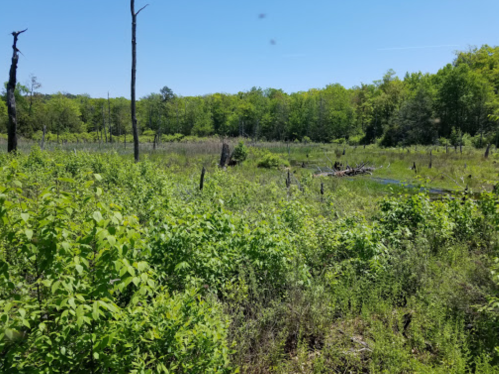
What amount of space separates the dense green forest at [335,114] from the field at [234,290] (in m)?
35.0

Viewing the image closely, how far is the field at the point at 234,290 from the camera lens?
209cm

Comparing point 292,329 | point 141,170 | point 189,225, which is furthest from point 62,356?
point 141,170

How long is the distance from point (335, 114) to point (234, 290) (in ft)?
222

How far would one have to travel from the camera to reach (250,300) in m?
4.27

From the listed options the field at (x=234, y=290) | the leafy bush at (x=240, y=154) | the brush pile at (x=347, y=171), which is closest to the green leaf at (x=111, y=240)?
the field at (x=234, y=290)

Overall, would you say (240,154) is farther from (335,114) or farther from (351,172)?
(335,114)

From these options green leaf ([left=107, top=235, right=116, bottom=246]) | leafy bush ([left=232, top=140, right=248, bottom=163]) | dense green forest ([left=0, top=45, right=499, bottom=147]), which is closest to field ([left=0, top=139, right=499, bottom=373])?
green leaf ([left=107, top=235, right=116, bottom=246])

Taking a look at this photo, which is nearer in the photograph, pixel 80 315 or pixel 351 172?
pixel 80 315

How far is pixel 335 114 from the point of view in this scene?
66500 millimetres

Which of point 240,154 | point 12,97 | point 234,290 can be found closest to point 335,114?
point 240,154

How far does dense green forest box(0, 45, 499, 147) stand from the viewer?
45.4 m

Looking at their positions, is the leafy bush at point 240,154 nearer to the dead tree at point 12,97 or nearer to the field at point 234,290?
the dead tree at point 12,97

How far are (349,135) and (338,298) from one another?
66.0 m

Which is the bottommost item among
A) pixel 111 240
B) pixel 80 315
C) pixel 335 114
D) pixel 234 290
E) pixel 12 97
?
pixel 234 290
